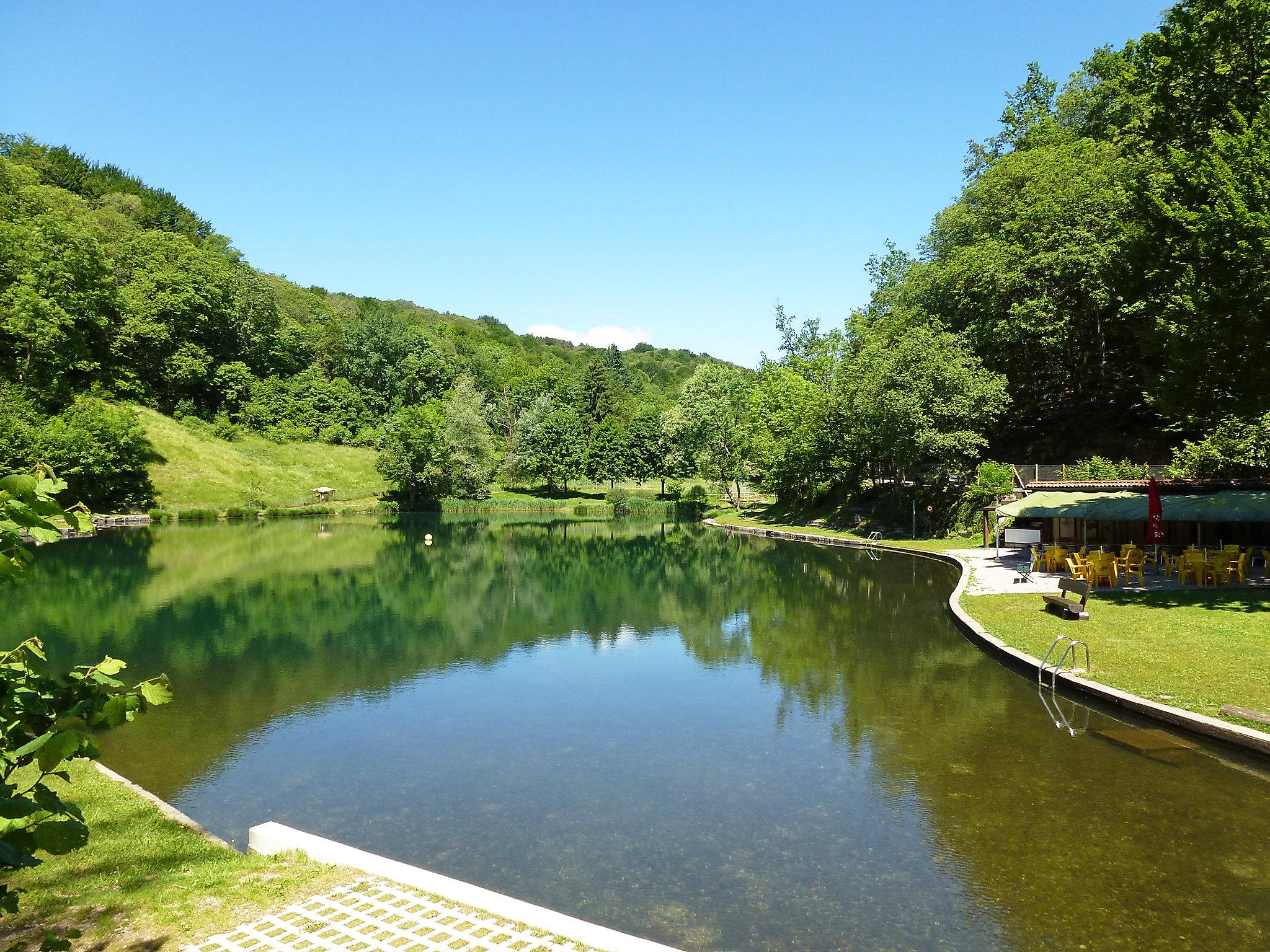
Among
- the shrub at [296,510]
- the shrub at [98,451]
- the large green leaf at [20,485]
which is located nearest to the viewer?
the large green leaf at [20,485]

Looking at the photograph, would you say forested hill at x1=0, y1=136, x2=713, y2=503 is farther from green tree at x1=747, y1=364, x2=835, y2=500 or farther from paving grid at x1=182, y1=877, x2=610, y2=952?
paving grid at x1=182, y1=877, x2=610, y2=952

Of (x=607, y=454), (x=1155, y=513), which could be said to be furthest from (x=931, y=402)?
(x=607, y=454)

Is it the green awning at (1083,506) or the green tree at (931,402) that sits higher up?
the green tree at (931,402)

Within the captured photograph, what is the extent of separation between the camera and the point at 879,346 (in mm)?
45156

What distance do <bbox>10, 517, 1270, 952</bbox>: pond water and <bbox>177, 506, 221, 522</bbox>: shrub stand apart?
34.7 meters

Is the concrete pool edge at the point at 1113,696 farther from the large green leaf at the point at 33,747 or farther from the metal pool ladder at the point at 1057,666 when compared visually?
the large green leaf at the point at 33,747

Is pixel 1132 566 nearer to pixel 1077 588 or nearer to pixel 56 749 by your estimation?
pixel 1077 588

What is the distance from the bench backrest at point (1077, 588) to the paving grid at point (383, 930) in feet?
47.6

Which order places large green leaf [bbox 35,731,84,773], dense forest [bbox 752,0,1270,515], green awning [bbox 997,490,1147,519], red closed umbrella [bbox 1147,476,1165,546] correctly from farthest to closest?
1. green awning [bbox 997,490,1147,519]
2. red closed umbrella [bbox 1147,476,1165,546]
3. dense forest [bbox 752,0,1270,515]
4. large green leaf [bbox 35,731,84,773]

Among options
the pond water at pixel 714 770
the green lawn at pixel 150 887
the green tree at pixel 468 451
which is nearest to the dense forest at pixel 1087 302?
the pond water at pixel 714 770

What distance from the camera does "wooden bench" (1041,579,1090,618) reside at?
15734 millimetres

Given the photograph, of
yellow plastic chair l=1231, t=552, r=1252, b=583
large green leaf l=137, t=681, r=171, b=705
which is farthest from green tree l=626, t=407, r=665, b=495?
large green leaf l=137, t=681, r=171, b=705

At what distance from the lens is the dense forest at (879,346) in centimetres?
1898

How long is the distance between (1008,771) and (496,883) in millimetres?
6317
